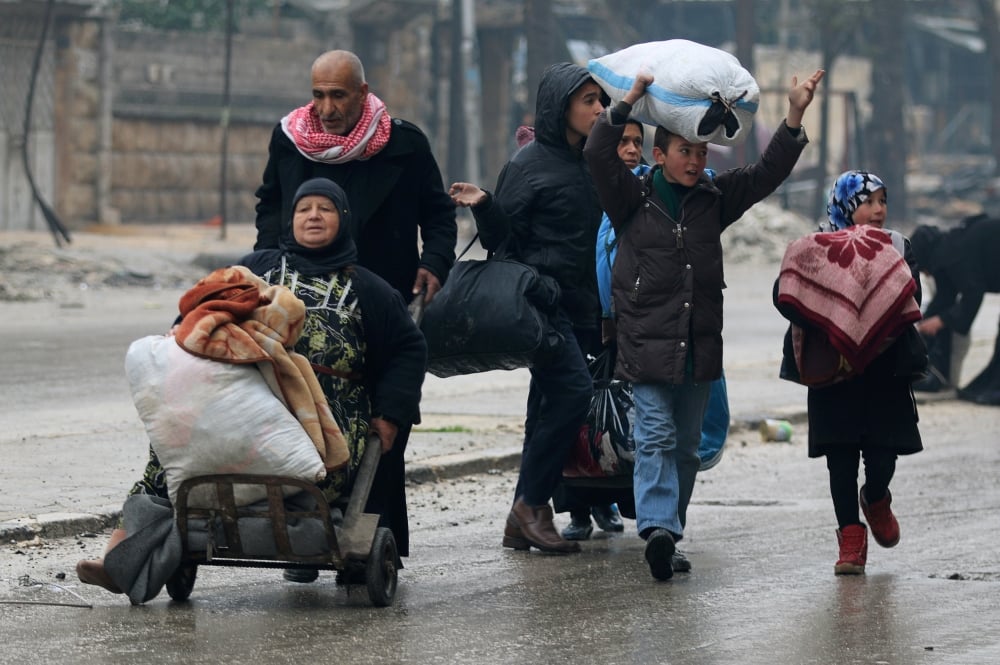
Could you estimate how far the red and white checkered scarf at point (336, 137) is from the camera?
6332 millimetres

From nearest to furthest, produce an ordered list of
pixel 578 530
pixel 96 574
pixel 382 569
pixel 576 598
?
pixel 96 574
pixel 382 569
pixel 576 598
pixel 578 530

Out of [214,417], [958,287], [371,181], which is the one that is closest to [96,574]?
[214,417]

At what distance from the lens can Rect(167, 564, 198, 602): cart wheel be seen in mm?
5824

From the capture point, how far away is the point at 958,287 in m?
12.7

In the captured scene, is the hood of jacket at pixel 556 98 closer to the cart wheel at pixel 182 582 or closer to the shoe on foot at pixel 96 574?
the cart wheel at pixel 182 582

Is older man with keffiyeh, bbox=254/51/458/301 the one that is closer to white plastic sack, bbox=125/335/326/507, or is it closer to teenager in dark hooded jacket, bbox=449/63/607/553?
teenager in dark hooded jacket, bbox=449/63/607/553

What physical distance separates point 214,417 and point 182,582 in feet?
2.18

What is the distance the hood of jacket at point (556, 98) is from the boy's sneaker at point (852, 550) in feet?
5.96

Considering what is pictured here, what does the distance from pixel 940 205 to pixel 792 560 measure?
40.3 m

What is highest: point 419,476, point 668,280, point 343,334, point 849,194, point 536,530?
point 849,194

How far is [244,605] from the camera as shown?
19.4 ft

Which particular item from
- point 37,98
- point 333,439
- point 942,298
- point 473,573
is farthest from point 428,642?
point 37,98

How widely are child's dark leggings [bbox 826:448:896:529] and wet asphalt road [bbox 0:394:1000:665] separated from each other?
8.8 inches

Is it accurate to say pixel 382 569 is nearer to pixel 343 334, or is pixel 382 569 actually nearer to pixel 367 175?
pixel 343 334
